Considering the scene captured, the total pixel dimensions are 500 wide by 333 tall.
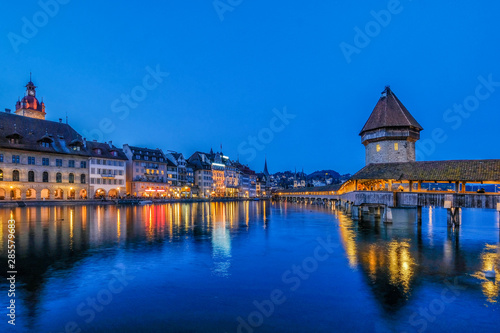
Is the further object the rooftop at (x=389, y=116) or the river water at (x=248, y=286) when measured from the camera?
the rooftop at (x=389, y=116)

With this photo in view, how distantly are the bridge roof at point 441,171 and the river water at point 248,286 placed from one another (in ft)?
28.9

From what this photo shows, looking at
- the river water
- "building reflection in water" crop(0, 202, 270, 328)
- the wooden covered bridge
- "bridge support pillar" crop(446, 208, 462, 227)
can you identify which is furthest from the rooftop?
"building reflection in water" crop(0, 202, 270, 328)

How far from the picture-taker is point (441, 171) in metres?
34.8

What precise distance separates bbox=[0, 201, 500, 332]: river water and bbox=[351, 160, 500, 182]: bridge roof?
28.9 ft

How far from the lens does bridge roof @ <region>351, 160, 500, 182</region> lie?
31781mm

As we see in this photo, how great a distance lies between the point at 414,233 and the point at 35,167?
73.6 m

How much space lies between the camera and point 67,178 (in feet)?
253

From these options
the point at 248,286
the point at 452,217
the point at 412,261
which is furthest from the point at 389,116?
the point at 248,286

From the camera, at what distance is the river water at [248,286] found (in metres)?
10.4

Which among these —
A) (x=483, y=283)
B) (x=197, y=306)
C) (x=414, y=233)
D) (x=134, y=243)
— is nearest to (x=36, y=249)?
(x=134, y=243)

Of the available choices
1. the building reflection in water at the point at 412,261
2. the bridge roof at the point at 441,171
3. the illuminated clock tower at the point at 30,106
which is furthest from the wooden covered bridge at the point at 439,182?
the illuminated clock tower at the point at 30,106

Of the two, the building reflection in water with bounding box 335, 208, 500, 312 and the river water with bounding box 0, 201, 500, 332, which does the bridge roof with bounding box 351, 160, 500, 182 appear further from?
the river water with bounding box 0, 201, 500, 332

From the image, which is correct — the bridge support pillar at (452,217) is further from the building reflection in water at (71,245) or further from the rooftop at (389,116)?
the building reflection in water at (71,245)

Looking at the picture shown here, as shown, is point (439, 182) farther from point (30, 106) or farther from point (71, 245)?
point (30, 106)
